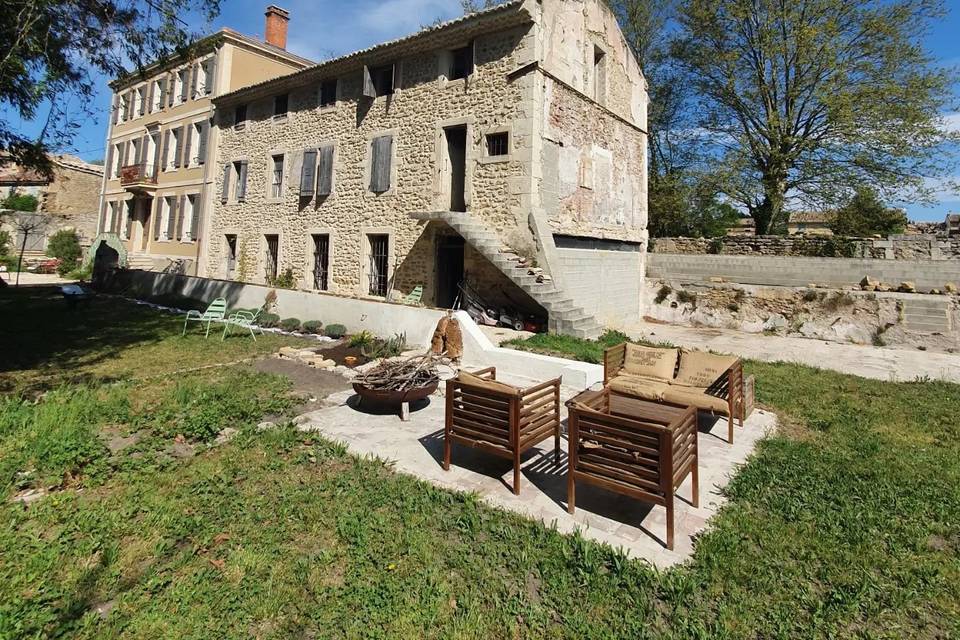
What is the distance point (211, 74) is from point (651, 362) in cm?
2146

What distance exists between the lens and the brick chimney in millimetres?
20562

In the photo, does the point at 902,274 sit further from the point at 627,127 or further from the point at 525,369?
the point at 525,369

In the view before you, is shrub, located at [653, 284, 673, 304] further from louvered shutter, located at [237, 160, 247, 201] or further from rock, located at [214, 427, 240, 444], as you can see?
louvered shutter, located at [237, 160, 247, 201]

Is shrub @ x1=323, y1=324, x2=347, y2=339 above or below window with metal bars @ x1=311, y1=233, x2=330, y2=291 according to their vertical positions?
below

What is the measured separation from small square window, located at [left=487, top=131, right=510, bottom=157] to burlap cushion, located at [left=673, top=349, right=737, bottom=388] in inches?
299

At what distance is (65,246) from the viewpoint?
25875 mm

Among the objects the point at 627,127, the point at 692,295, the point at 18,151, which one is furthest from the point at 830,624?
the point at 627,127

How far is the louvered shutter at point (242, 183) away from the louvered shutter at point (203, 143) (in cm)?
255

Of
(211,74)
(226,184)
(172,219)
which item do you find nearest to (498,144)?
(226,184)

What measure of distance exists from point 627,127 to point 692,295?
18.8 ft

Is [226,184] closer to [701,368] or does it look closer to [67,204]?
[701,368]

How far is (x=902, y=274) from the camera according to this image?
1249 centimetres

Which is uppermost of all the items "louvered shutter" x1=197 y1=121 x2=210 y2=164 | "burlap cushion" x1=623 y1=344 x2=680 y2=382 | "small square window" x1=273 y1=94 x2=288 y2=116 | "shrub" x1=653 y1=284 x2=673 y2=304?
"small square window" x1=273 y1=94 x2=288 y2=116

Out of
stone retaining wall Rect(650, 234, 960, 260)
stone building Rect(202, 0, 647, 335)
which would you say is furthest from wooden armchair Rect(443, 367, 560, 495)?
stone retaining wall Rect(650, 234, 960, 260)
